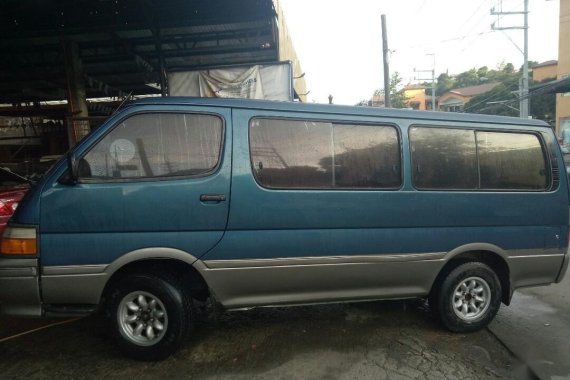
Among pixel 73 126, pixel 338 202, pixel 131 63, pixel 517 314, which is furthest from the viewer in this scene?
pixel 131 63

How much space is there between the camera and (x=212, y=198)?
11.0 feet

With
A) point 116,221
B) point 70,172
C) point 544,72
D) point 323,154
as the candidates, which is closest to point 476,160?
point 323,154

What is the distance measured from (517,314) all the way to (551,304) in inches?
23.6

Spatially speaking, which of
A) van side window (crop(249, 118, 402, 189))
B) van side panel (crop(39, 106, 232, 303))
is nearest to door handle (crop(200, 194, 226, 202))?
van side panel (crop(39, 106, 232, 303))

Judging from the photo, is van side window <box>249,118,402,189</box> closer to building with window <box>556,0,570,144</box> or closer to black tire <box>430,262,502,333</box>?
black tire <box>430,262,502,333</box>

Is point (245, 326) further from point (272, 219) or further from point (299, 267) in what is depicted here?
point (272, 219)

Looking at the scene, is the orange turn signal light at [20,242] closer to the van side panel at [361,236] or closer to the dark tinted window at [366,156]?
the van side panel at [361,236]

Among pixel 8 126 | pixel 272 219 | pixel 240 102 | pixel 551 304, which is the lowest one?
pixel 551 304

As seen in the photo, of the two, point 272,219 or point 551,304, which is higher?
point 272,219

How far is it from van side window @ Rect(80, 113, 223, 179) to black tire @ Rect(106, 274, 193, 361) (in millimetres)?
831

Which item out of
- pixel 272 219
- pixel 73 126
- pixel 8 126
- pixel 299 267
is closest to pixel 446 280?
pixel 299 267

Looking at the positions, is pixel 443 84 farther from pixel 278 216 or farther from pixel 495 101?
pixel 278 216

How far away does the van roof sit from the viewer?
3484 mm

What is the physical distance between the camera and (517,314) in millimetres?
4633
